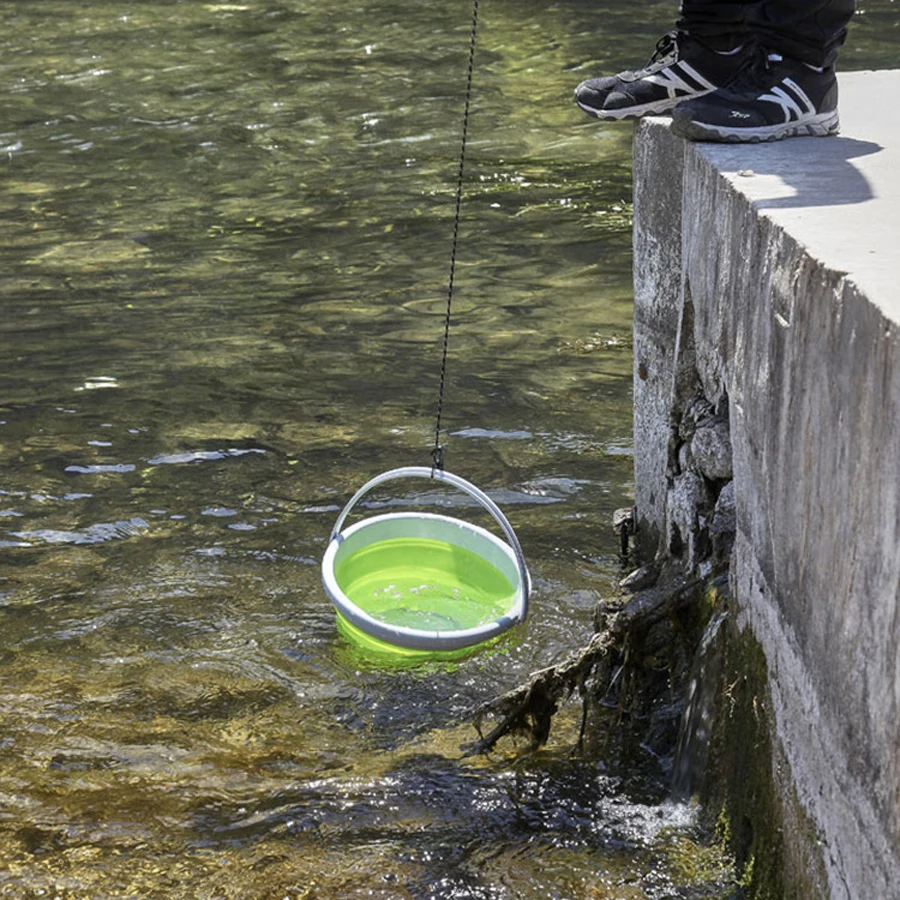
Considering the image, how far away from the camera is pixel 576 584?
198 inches

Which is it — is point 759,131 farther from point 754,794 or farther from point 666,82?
point 754,794

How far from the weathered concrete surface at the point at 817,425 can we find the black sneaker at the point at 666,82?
258mm

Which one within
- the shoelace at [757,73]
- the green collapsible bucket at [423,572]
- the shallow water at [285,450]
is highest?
the shoelace at [757,73]

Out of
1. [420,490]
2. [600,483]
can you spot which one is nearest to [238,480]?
[420,490]

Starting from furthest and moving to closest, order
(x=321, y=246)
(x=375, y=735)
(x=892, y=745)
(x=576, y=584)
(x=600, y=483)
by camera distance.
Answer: (x=321, y=246) < (x=600, y=483) < (x=576, y=584) < (x=375, y=735) < (x=892, y=745)

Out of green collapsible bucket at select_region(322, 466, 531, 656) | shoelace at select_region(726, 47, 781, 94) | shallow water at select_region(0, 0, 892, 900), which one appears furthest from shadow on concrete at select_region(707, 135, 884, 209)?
shallow water at select_region(0, 0, 892, 900)

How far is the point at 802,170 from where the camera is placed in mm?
3469

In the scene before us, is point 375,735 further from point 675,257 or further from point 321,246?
point 321,246

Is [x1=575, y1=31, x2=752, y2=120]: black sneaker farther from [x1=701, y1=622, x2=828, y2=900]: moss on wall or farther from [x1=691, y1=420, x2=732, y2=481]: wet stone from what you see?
[x1=701, y1=622, x2=828, y2=900]: moss on wall

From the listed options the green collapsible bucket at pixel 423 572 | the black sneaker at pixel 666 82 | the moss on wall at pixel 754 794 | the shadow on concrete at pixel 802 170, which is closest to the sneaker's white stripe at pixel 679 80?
the black sneaker at pixel 666 82

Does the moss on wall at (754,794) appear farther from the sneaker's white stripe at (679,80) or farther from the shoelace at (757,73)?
the sneaker's white stripe at (679,80)

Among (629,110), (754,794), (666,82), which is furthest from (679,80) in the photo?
(754,794)

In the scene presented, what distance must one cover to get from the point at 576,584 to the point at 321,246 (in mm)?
4200

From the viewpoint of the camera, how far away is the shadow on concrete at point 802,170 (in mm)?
3146
